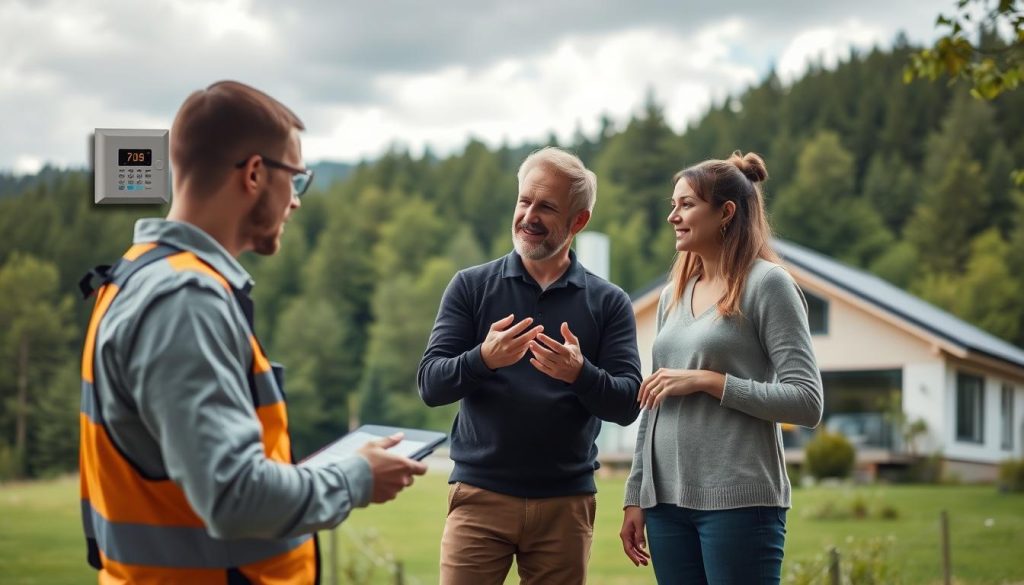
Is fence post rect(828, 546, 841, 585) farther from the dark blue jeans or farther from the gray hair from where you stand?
the gray hair

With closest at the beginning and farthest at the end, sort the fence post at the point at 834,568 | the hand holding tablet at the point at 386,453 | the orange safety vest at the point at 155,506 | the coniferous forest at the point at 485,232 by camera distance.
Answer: the orange safety vest at the point at 155,506
the hand holding tablet at the point at 386,453
the fence post at the point at 834,568
the coniferous forest at the point at 485,232

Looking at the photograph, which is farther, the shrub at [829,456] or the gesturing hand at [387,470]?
the shrub at [829,456]

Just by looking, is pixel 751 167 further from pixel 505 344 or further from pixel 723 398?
pixel 505 344

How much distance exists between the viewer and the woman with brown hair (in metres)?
2.79

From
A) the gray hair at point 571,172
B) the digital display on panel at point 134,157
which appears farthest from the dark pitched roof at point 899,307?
the digital display on panel at point 134,157

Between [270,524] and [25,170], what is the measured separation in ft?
242

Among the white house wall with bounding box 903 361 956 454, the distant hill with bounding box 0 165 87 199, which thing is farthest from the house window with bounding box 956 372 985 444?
the distant hill with bounding box 0 165 87 199

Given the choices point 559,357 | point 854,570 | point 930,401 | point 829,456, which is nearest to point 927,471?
point 930,401

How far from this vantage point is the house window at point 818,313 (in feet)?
77.7

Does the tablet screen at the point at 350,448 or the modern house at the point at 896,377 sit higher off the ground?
the tablet screen at the point at 350,448

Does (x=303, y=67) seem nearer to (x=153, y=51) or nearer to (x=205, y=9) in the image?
(x=205, y=9)

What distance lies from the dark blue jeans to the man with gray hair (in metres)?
0.23

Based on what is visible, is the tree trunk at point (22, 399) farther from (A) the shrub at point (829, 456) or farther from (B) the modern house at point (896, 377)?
(A) the shrub at point (829, 456)

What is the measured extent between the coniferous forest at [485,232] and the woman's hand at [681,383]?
45.1 metres
